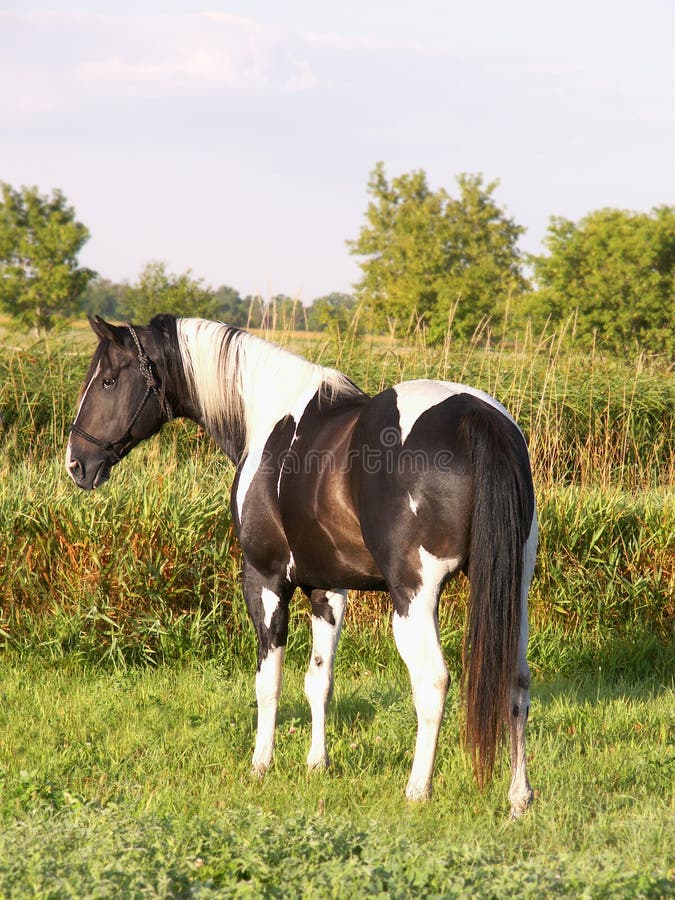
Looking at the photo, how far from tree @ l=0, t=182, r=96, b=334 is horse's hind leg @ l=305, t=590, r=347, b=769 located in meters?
34.6

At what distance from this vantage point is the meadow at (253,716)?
2699 mm

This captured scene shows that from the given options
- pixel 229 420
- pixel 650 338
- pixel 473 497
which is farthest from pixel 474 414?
pixel 650 338

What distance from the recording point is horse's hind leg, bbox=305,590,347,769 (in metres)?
4.23

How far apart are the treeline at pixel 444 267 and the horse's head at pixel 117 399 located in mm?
23533

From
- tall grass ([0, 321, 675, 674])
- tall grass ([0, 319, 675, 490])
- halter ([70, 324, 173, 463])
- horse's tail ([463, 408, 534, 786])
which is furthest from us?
tall grass ([0, 319, 675, 490])

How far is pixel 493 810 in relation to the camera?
353 centimetres

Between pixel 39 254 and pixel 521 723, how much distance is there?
37511 mm

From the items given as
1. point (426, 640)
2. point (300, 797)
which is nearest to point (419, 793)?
point (300, 797)

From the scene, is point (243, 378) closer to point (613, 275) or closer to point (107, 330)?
point (107, 330)

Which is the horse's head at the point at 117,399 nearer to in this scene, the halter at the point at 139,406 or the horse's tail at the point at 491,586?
the halter at the point at 139,406

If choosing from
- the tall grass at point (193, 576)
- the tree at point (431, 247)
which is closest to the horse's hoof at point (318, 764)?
the tall grass at point (193, 576)

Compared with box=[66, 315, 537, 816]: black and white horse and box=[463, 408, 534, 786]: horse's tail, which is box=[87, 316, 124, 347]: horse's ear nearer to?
box=[66, 315, 537, 816]: black and white horse

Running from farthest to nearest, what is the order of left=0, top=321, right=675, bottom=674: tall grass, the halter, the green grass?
left=0, top=321, right=675, bottom=674: tall grass < the halter < the green grass

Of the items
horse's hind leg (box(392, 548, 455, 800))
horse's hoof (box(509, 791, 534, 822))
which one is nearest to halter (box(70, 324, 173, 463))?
horse's hind leg (box(392, 548, 455, 800))
